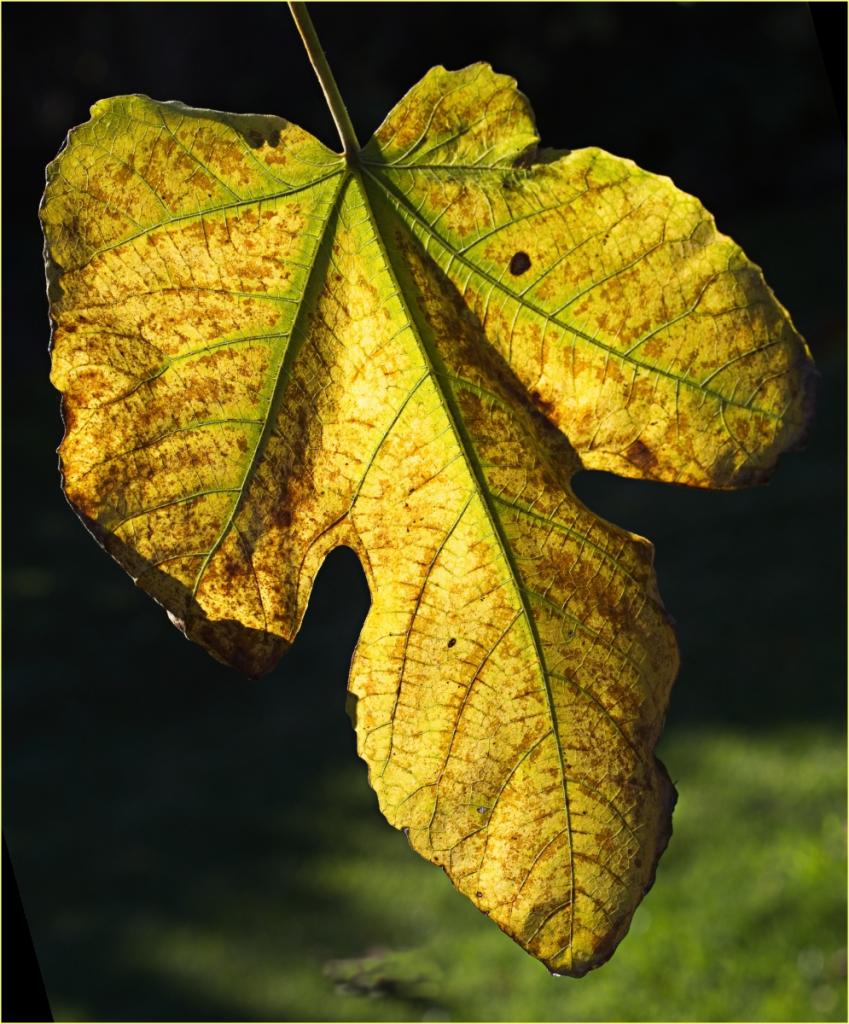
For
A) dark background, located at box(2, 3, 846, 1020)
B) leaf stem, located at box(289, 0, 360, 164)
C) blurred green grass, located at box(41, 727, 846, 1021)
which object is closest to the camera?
leaf stem, located at box(289, 0, 360, 164)

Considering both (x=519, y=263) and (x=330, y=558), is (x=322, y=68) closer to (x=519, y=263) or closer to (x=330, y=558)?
(x=519, y=263)

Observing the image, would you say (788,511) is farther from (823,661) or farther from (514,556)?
(514,556)

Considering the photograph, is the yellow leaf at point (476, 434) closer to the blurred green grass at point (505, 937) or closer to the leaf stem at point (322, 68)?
the leaf stem at point (322, 68)

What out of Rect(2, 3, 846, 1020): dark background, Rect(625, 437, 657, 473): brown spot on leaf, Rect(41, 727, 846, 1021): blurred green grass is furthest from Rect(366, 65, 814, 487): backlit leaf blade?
Rect(2, 3, 846, 1020): dark background

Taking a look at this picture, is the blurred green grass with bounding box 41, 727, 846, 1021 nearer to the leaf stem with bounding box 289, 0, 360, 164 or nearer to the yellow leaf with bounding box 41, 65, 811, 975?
the yellow leaf with bounding box 41, 65, 811, 975

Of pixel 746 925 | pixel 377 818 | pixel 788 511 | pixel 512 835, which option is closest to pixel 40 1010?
pixel 377 818

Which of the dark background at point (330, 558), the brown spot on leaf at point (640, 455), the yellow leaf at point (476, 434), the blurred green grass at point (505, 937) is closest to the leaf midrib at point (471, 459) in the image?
the yellow leaf at point (476, 434)
